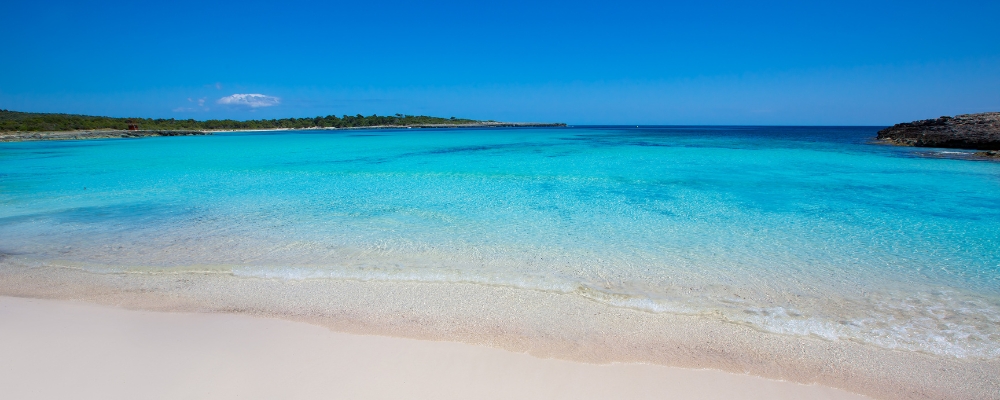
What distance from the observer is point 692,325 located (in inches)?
145

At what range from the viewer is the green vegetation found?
5169 centimetres

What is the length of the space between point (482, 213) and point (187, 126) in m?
83.5

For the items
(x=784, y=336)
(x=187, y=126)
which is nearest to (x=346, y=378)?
(x=784, y=336)

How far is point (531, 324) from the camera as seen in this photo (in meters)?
3.68

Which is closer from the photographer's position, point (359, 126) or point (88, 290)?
point (88, 290)

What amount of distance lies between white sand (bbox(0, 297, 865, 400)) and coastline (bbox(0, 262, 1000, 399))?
16 centimetres

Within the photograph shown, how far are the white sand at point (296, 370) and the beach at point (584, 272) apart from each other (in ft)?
0.36

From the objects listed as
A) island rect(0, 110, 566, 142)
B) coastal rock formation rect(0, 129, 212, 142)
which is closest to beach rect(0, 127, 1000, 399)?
coastal rock formation rect(0, 129, 212, 142)

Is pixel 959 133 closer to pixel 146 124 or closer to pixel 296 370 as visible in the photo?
pixel 296 370

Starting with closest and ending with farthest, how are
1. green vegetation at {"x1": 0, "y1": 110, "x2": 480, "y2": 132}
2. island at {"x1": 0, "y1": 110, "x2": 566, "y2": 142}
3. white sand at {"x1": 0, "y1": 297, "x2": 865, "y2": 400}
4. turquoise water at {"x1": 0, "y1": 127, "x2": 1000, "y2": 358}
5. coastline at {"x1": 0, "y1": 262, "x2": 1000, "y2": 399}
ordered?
white sand at {"x1": 0, "y1": 297, "x2": 865, "y2": 400} → coastline at {"x1": 0, "y1": 262, "x2": 1000, "y2": 399} → turquoise water at {"x1": 0, "y1": 127, "x2": 1000, "y2": 358} → island at {"x1": 0, "y1": 110, "x2": 566, "y2": 142} → green vegetation at {"x1": 0, "y1": 110, "x2": 480, "y2": 132}

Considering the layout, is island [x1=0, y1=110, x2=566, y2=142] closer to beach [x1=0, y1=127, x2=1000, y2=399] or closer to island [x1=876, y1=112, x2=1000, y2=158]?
beach [x1=0, y1=127, x2=1000, y2=399]

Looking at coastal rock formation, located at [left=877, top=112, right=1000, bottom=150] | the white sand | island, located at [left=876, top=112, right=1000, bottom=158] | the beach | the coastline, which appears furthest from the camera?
coastal rock formation, located at [left=877, top=112, right=1000, bottom=150]

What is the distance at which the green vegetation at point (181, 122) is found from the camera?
5169 centimetres

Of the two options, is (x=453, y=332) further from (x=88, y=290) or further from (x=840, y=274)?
(x=840, y=274)
